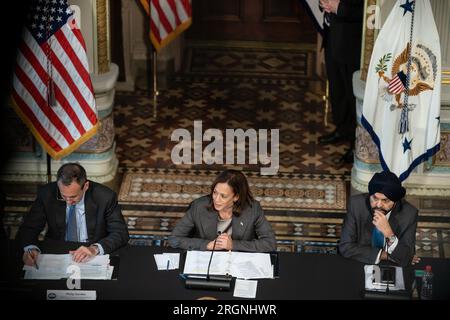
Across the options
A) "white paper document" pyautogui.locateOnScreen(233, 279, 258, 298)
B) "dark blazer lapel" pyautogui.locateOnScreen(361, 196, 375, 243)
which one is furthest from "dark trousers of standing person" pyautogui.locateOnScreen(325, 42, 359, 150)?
"white paper document" pyautogui.locateOnScreen(233, 279, 258, 298)

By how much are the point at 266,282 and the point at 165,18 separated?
5.67 meters

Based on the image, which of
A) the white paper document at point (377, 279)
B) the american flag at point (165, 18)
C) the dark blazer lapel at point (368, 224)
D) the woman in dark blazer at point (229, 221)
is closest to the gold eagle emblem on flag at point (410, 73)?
the dark blazer lapel at point (368, 224)

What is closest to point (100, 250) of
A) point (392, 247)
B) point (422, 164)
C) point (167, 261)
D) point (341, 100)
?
point (167, 261)

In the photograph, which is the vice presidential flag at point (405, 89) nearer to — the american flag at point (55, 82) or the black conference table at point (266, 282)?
the black conference table at point (266, 282)

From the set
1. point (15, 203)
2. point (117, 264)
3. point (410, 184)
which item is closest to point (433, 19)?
point (410, 184)

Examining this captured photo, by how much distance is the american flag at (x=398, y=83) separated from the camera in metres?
6.17

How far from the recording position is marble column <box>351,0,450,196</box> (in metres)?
6.58

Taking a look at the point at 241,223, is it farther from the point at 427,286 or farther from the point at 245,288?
the point at 427,286

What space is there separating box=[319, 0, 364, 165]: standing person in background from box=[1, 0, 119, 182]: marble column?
8.21 feet

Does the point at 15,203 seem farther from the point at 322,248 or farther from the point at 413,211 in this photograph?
the point at 413,211

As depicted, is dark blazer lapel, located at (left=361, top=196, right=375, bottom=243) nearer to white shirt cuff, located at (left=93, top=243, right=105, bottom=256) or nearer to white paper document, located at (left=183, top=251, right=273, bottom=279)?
white paper document, located at (left=183, top=251, right=273, bottom=279)

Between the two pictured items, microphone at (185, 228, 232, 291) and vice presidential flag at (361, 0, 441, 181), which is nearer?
microphone at (185, 228, 232, 291)

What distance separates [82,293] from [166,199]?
3445 mm

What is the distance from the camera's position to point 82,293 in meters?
3.92
